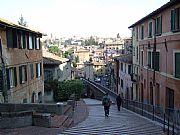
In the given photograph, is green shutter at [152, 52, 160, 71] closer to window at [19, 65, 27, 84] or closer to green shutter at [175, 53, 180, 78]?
green shutter at [175, 53, 180, 78]

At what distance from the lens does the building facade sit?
796 inches

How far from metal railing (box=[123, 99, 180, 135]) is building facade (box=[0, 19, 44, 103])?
896 centimetres

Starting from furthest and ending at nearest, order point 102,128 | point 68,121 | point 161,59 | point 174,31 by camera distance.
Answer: point 161,59 → point 174,31 → point 68,121 → point 102,128

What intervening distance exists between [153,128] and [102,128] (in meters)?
2.42

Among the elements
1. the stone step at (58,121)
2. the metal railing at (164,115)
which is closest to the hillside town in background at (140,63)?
the metal railing at (164,115)

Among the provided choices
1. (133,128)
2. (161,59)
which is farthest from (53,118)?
(161,59)

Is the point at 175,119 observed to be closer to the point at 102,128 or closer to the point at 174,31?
the point at 102,128

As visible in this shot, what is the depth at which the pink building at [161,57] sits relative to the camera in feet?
68.0

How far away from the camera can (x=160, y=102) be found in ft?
84.0

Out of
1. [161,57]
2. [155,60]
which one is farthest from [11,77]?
[155,60]

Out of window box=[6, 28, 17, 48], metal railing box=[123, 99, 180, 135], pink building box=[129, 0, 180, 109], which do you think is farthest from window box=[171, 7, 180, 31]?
window box=[6, 28, 17, 48]

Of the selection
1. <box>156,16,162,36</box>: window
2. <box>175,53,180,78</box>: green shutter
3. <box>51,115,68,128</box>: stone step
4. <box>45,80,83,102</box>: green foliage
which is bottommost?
<box>45,80,83,102</box>: green foliage

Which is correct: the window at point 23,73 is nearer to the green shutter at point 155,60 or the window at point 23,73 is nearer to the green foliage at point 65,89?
the green foliage at point 65,89

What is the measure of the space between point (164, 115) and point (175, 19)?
813 cm
